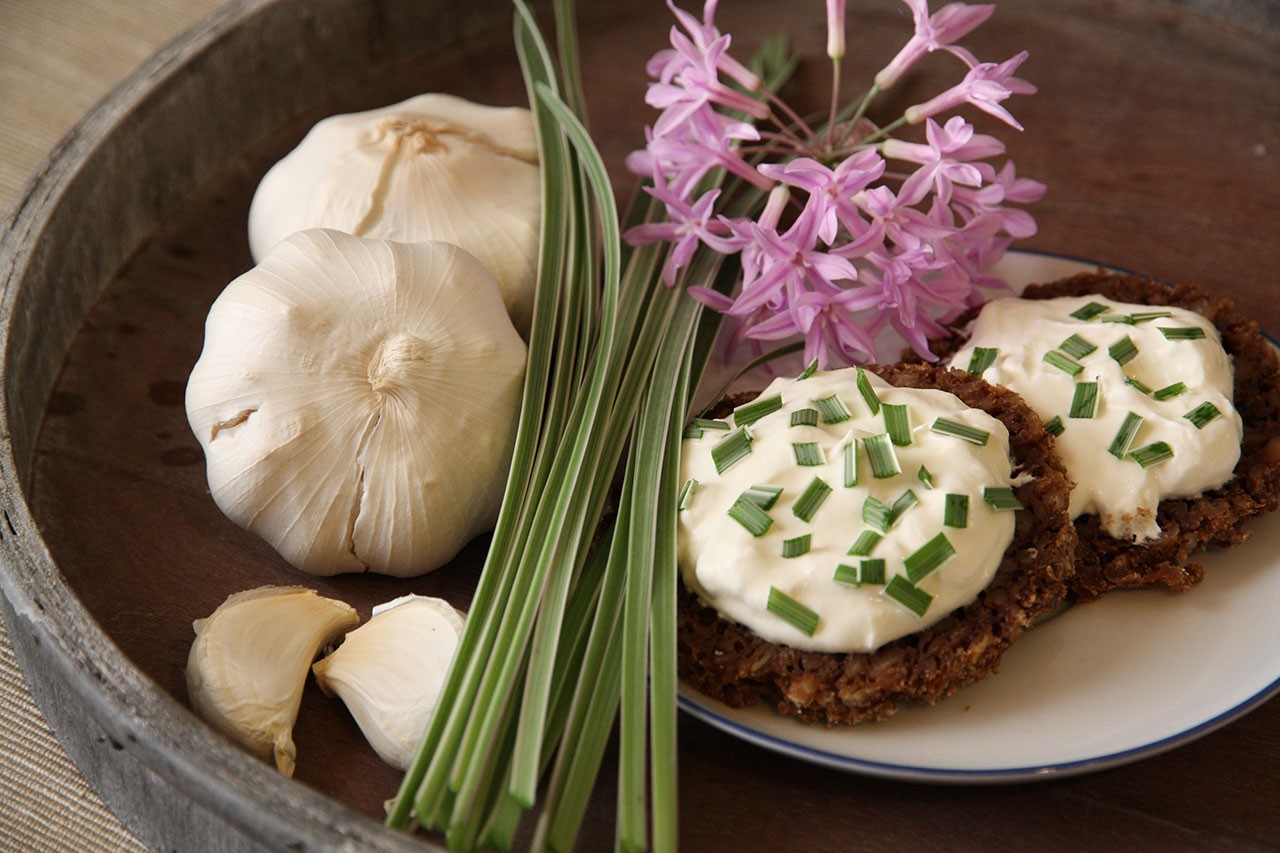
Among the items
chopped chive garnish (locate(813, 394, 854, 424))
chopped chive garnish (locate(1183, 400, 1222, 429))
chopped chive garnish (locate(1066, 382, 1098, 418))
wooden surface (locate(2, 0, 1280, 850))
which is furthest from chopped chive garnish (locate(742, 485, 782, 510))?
chopped chive garnish (locate(1183, 400, 1222, 429))

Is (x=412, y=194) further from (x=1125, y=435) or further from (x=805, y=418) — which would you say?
(x=1125, y=435)

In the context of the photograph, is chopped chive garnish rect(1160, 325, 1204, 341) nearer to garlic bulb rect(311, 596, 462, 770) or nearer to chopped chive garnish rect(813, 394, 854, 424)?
chopped chive garnish rect(813, 394, 854, 424)

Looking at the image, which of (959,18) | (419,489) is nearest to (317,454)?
(419,489)

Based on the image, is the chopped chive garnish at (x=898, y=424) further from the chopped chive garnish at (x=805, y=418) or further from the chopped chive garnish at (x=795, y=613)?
the chopped chive garnish at (x=795, y=613)

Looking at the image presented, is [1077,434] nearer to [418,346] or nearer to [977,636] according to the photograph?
[977,636]

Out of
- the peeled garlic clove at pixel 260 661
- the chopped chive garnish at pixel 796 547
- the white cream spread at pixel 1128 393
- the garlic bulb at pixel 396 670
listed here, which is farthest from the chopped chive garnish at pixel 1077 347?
the peeled garlic clove at pixel 260 661

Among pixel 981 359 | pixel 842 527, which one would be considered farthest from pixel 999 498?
pixel 981 359
